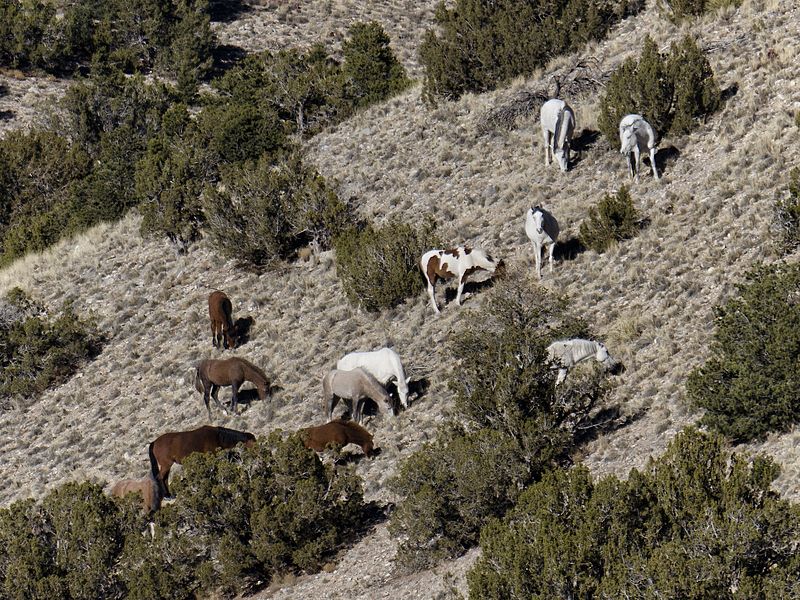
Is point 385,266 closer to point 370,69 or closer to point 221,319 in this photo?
point 221,319

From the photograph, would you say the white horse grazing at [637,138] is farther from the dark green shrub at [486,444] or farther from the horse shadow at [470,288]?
the dark green shrub at [486,444]

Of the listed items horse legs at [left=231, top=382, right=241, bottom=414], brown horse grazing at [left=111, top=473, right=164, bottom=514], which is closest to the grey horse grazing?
horse legs at [left=231, top=382, right=241, bottom=414]

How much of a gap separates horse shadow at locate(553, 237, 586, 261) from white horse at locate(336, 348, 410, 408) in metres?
4.45

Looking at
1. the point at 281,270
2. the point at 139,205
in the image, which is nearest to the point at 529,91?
the point at 281,270

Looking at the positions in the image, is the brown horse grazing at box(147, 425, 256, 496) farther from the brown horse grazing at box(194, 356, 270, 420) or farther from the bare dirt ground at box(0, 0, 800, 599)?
the brown horse grazing at box(194, 356, 270, 420)

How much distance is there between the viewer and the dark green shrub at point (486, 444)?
17000 millimetres

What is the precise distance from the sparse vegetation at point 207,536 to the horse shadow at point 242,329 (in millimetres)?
8650

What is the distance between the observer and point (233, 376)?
24.6 metres

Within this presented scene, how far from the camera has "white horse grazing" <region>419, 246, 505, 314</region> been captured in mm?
25109

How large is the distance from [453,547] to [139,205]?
2208cm

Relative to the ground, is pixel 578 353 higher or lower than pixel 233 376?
higher

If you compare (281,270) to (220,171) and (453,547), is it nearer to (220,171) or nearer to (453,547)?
(220,171)

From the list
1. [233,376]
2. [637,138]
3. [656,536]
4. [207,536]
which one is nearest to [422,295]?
[233,376]

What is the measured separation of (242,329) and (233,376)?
349 cm
